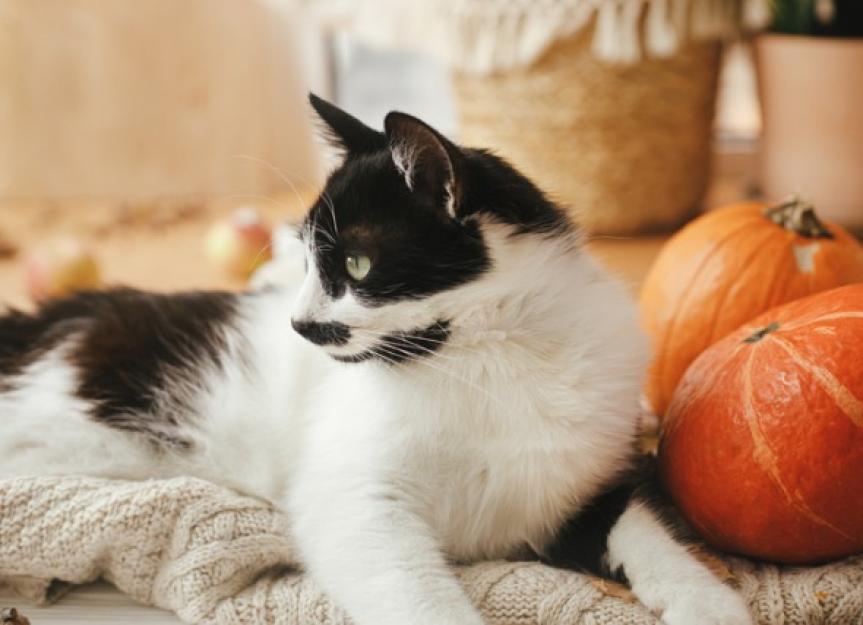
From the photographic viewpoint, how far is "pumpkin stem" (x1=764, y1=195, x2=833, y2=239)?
4.71 ft

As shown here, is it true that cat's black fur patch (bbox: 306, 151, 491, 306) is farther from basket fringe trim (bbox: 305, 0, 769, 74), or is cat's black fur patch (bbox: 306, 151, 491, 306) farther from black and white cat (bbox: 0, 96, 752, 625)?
basket fringe trim (bbox: 305, 0, 769, 74)

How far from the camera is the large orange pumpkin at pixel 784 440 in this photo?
1001 millimetres

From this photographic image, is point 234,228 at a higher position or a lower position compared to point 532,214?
lower

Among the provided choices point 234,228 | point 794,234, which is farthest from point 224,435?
point 234,228

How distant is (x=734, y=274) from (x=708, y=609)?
0.61 metres

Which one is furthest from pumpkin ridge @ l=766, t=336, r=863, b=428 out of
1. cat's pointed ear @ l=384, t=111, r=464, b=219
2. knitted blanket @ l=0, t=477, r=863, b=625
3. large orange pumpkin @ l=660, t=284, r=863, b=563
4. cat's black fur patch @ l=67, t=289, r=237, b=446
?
cat's black fur patch @ l=67, t=289, r=237, b=446

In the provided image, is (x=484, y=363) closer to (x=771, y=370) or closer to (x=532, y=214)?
(x=532, y=214)

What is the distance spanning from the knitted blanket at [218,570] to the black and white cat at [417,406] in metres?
0.05

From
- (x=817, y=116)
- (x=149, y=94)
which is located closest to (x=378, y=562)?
(x=817, y=116)

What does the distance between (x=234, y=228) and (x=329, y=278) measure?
5.02 ft

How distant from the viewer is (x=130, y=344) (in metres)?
1.27

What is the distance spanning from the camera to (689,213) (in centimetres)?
288

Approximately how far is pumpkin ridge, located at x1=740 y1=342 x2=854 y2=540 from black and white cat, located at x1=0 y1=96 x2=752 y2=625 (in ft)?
0.41

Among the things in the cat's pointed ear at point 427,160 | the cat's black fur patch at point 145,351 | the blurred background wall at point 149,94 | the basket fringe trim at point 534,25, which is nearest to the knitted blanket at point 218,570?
the cat's black fur patch at point 145,351
